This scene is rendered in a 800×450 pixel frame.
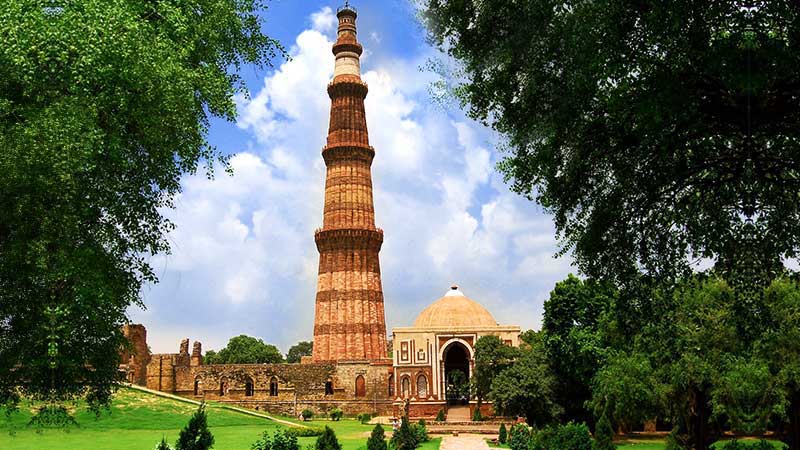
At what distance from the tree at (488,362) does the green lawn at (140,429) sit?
219 inches

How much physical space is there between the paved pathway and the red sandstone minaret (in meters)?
13.8

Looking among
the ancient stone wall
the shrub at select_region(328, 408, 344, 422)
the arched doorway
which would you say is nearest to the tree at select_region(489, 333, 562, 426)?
the arched doorway

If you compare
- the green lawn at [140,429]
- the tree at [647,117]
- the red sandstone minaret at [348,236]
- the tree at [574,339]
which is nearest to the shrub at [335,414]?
the green lawn at [140,429]

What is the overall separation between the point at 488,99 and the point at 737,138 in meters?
2.61

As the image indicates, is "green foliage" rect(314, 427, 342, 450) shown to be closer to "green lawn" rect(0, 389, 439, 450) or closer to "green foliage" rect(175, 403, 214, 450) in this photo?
"green foliage" rect(175, 403, 214, 450)

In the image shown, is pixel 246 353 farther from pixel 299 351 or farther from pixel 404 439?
pixel 404 439

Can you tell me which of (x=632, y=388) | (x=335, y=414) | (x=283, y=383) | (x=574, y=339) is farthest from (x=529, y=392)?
(x=283, y=383)

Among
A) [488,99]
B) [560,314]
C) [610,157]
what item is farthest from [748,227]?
→ [560,314]

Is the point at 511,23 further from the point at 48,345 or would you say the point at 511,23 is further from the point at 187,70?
the point at 48,345

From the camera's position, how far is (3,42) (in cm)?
728

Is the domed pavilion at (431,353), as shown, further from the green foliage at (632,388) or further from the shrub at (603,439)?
the shrub at (603,439)

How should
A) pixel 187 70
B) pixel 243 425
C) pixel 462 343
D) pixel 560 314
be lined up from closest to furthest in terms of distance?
pixel 187 70 → pixel 560 314 → pixel 243 425 → pixel 462 343

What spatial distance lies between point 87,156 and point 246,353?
62.4 meters

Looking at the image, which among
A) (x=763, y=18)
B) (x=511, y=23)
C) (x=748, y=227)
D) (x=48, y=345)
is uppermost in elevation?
(x=511, y=23)
